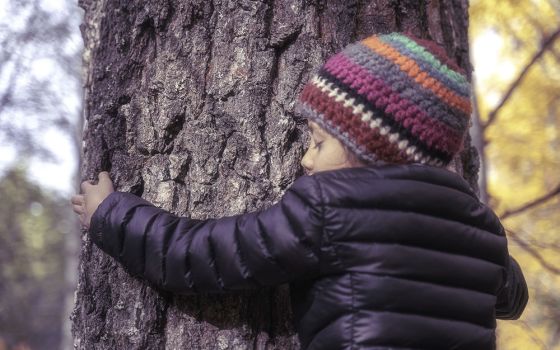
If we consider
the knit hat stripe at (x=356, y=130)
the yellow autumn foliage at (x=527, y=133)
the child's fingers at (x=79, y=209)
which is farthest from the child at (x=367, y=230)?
the yellow autumn foliage at (x=527, y=133)

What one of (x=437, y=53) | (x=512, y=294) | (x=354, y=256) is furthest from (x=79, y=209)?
(x=512, y=294)

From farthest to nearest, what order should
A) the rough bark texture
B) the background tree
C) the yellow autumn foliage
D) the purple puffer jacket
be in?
the background tree < the yellow autumn foliage < the rough bark texture < the purple puffer jacket

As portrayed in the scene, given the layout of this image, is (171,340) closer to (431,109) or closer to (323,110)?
(323,110)

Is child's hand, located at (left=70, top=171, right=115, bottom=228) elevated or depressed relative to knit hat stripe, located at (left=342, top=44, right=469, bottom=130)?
depressed

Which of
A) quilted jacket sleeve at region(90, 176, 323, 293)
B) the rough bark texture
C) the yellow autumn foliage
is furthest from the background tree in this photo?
quilted jacket sleeve at region(90, 176, 323, 293)

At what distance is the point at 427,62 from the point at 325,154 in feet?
1.00

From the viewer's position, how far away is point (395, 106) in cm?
133

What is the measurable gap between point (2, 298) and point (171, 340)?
9.59 m

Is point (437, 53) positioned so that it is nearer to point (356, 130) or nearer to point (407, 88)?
point (407, 88)

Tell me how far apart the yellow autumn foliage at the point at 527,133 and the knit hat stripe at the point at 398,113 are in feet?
8.77

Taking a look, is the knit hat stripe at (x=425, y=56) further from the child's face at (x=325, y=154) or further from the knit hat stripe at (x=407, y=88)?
the child's face at (x=325, y=154)

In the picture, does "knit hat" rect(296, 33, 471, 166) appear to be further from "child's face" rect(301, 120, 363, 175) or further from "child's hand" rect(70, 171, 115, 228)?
"child's hand" rect(70, 171, 115, 228)

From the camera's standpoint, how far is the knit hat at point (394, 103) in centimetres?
134

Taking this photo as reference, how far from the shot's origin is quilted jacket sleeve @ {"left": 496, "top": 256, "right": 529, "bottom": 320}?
64.2 inches
